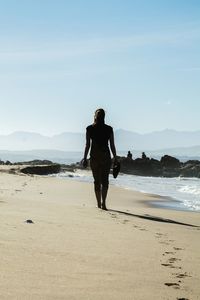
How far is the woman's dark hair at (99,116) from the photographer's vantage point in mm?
9284

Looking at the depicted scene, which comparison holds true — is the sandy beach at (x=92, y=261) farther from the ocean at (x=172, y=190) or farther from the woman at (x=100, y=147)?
the ocean at (x=172, y=190)

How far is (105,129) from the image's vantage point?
370 inches

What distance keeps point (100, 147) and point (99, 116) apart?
60cm

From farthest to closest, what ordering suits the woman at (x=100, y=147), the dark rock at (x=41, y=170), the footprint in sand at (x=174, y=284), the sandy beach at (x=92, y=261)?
the dark rock at (x=41, y=170) < the woman at (x=100, y=147) < the footprint in sand at (x=174, y=284) < the sandy beach at (x=92, y=261)

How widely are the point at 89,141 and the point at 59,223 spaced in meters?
3.79

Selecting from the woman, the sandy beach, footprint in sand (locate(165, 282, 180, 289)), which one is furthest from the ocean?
footprint in sand (locate(165, 282, 180, 289))

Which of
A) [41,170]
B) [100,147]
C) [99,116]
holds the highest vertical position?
[99,116]

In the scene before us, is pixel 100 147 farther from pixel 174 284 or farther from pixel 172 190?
pixel 172 190

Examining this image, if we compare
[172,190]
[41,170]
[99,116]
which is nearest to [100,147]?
[99,116]

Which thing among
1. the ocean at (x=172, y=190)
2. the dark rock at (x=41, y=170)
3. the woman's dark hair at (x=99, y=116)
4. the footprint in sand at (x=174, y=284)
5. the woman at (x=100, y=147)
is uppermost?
the woman's dark hair at (x=99, y=116)

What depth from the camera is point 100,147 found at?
9.51 meters

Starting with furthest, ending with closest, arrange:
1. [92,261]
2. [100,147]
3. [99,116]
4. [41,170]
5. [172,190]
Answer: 1. [41,170]
2. [172,190]
3. [100,147]
4. [99,116]
5. [92,261]

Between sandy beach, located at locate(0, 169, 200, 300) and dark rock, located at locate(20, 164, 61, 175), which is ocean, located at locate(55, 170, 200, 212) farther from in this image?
sandy beach, located at locate(0, 169, 200, 300)

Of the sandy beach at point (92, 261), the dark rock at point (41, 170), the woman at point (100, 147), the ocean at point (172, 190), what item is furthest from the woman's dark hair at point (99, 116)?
the dark rock at point (41, 170)
